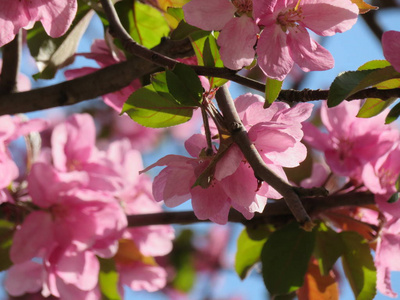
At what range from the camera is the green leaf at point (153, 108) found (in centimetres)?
75

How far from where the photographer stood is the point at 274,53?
0.67m

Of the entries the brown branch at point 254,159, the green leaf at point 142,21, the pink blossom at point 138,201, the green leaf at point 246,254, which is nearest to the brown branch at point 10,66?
the green leaf at point 142,21

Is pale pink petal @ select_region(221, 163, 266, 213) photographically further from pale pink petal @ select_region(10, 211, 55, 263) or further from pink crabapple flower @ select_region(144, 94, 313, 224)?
pale pink petal @ select_region(10, 211, 55, 263)

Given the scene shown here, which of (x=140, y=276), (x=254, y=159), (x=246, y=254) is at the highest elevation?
(x=254, y=159)

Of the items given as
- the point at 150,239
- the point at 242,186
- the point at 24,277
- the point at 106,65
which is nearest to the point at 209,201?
the point at 242,186

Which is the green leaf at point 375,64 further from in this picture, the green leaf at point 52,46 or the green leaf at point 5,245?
the green leaf at point 5,245

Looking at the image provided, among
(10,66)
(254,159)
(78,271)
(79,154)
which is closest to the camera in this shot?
(254,159)

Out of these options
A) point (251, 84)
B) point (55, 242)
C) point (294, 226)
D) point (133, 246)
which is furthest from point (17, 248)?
point (251, 84)

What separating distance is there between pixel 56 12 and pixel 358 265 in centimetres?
63

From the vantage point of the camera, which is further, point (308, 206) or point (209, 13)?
point (308, 206)

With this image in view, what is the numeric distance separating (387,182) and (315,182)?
0.66ft

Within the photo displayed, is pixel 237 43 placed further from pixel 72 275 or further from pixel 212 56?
pixel 72 275

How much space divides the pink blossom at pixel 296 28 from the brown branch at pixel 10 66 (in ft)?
1.45

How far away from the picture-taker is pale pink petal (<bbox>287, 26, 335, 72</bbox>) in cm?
69
